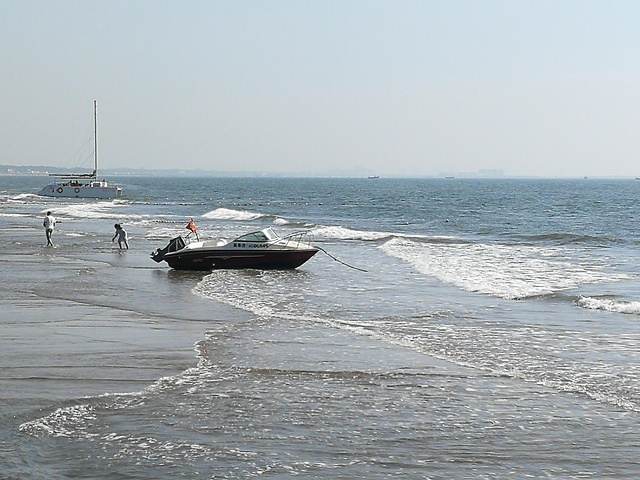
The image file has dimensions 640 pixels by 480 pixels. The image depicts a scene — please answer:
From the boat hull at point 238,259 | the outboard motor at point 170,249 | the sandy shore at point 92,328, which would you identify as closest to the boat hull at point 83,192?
the sandy shore at point 92,328

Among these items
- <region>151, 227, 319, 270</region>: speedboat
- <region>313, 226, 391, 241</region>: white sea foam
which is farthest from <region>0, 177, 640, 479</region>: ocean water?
<region>313, 226, 391, 241</region>: white sea foam

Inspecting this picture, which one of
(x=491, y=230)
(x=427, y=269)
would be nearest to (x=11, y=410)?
(x=427, y=269)

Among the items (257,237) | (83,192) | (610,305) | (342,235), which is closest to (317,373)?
(610,305)

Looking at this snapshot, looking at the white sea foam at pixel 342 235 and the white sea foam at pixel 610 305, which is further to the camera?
the white sea foam at pixel 342 235

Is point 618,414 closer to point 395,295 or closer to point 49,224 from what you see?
point 395,295

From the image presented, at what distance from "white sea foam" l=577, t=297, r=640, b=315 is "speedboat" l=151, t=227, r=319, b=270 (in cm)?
940

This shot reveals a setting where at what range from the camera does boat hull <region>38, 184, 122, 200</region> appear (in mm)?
94500

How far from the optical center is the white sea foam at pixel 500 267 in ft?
74.4

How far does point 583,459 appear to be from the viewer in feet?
28.9

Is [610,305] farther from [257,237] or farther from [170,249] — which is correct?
[170,249]

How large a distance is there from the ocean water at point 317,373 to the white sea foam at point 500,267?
23 centimetres

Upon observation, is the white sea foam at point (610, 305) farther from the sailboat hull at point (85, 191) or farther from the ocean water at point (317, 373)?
the sailboat hull at point (85, 191)

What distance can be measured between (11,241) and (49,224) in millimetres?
3660

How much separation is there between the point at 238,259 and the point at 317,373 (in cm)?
1417
